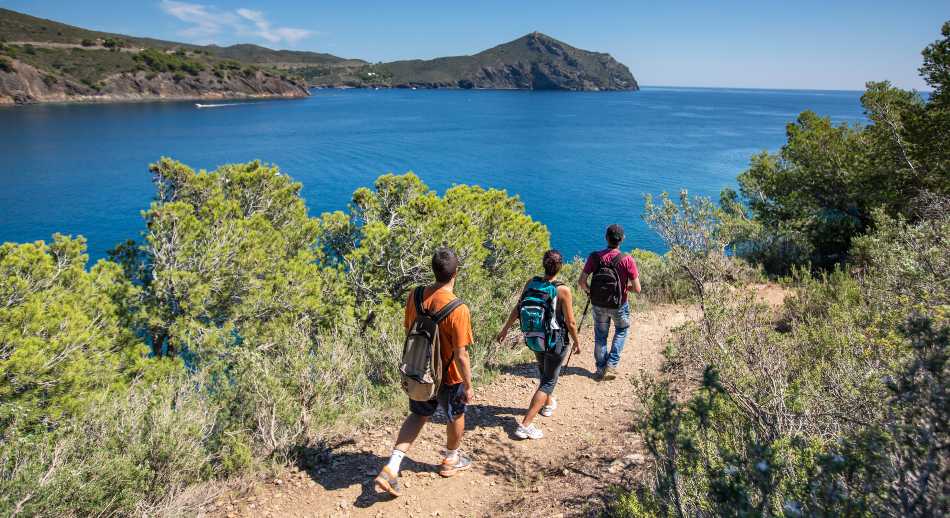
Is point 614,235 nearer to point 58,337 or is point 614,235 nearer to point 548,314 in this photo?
point 548,314

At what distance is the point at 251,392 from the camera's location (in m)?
4.86

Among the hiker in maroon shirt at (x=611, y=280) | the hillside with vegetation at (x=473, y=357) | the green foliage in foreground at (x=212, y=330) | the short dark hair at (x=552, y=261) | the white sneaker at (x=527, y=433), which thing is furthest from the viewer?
the hiker in maroon shirt at (x=611, y=280)

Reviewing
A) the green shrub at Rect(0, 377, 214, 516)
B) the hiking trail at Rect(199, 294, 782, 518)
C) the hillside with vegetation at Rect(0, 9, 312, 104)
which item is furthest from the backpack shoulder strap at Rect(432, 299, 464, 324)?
the hillside with vegetation at Rect(0, 9, 312, 104)

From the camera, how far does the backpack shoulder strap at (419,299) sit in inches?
152

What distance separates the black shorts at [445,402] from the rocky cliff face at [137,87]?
362ft

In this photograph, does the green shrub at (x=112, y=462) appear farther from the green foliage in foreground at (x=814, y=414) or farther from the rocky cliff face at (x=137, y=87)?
the rocky cliff face at (x=137, y=87)

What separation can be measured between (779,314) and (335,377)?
7.39m

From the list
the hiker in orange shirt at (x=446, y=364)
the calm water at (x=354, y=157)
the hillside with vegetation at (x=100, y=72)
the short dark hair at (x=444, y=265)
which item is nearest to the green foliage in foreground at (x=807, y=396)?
the hiker in orange shirt at (x=446, y=364)

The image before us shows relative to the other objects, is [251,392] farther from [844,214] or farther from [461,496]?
[844,214]

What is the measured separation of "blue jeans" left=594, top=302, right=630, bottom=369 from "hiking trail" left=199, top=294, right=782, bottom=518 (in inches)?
18.0

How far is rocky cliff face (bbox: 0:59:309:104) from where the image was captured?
8256 cm

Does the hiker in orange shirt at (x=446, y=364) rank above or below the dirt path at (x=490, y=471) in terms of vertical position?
above

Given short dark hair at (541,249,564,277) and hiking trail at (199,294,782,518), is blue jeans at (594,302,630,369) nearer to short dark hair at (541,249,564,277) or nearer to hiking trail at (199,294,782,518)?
hiking trail at (199,294,782,518)

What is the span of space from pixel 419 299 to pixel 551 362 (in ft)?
5.58
